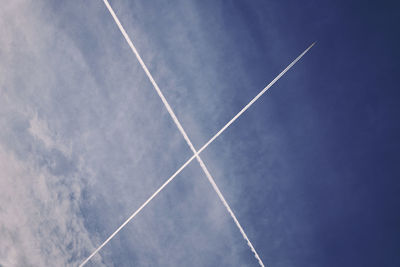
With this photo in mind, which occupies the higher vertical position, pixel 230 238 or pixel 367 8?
pixel 367 8

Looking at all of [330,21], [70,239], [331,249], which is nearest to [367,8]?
[330,21]

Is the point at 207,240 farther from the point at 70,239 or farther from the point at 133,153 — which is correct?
the point at 70,239

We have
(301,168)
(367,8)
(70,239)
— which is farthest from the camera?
(70,239)

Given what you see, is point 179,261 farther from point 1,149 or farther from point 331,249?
point 1,149

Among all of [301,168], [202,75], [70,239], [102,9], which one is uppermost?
[102,9]

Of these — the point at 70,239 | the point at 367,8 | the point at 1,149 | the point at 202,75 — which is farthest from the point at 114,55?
the point at 367,8

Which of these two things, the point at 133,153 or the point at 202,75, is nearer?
the point at 202,75

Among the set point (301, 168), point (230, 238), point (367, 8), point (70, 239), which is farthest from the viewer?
point (70, 239)

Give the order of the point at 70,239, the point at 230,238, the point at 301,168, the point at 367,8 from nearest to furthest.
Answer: the point at 367,8, the point at 301,168, the point at 230,238, the point at 70,239

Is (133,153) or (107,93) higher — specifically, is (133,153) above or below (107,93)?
below
